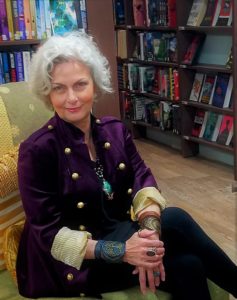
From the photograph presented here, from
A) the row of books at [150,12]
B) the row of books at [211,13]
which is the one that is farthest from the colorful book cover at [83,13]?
the row of books at [150,12]

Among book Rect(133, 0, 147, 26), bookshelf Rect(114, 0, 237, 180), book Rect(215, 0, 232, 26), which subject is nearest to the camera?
book Rect(215, 0, 232, 26)

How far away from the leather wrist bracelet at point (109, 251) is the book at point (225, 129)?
2.63 meters

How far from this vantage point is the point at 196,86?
4.05m

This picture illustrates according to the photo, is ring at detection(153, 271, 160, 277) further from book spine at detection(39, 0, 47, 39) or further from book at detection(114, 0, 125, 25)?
book at detection(114, 0, 125, 25)

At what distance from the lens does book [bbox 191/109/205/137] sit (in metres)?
4.07

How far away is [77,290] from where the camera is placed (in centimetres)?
133

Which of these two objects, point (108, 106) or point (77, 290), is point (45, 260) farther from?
point (108, 106)

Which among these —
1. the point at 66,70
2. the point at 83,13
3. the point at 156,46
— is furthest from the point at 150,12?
the point at 66,70

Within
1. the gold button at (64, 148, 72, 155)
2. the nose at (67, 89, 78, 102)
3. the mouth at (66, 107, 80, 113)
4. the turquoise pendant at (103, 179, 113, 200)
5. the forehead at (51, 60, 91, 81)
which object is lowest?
the turquoise pendant at (103, 179, 113, 200)

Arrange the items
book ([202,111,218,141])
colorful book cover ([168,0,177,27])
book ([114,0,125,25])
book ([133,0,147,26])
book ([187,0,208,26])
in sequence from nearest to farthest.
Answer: book ([187,0,208,26]) → book ([202,111,218,141]) → colorful book cover ([168,0,177,27]) → book ([133,0,147,26]) → book ([114,0,125,25])

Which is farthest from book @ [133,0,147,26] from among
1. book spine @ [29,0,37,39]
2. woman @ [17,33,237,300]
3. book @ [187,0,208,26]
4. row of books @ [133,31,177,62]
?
woman @ [17,33,237,300]

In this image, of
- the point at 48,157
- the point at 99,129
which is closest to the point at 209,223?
the point at 99,129

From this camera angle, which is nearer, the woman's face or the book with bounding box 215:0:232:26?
the woman's face

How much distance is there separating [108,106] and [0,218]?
1330 millimetres
